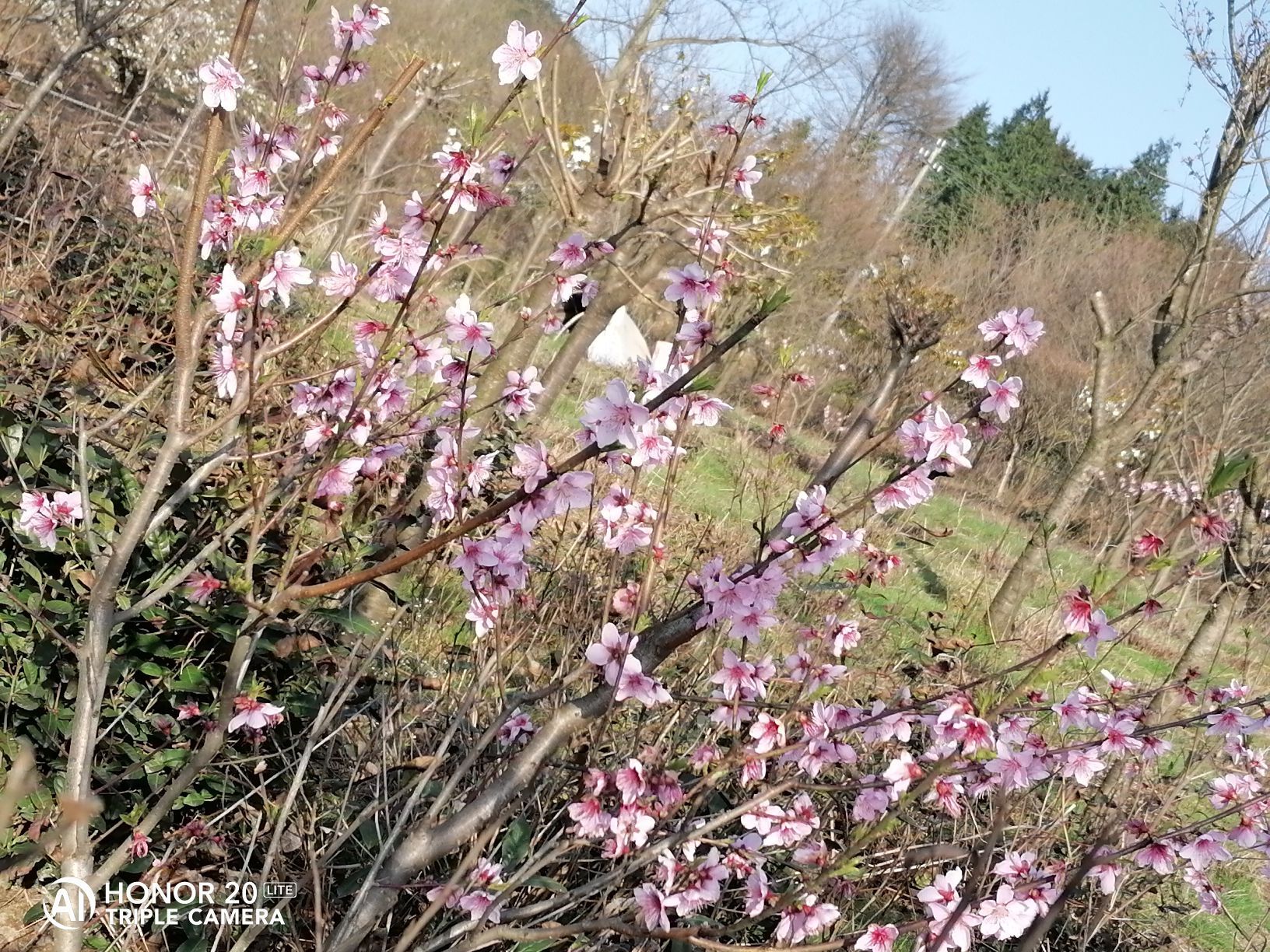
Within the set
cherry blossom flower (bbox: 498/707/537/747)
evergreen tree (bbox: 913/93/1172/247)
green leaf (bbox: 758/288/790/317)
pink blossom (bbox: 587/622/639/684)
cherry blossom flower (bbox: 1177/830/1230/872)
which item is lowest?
cherry blossom flower (bbox: 498/707/537/747)

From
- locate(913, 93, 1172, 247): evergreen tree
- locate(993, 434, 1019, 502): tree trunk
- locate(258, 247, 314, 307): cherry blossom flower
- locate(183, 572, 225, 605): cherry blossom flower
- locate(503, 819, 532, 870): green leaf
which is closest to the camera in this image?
locate(258, 247, 314, 307): cherry blossom flower

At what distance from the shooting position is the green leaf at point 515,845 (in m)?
2.05

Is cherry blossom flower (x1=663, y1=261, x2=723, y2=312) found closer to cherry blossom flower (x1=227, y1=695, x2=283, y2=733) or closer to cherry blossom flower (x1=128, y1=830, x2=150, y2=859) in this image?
cherry blossom flower (x1=227, y1=695, x2=283, y2=733)

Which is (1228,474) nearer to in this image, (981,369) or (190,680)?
(981,369)

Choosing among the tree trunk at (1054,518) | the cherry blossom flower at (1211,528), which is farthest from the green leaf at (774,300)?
the tree trunk at (1054,518)

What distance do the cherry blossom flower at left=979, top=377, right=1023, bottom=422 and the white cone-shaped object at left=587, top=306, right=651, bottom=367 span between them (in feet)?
47.9

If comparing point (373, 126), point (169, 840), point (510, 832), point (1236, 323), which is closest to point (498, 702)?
→ point (510, 832)

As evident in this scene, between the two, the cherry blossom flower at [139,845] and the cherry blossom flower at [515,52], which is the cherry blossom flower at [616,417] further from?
the cherry blossom flower at [139,845]

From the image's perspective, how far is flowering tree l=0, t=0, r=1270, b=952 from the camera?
157 cm

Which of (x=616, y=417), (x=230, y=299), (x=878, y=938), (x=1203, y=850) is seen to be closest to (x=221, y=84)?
(x=230, y=299)

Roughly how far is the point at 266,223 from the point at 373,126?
0.83m

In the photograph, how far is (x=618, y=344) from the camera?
713 inches

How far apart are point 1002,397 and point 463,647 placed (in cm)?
158

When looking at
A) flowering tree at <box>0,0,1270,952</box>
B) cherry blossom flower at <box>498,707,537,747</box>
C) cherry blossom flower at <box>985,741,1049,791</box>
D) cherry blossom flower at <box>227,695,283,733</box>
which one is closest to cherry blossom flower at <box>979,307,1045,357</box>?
flowering tree at <box>0,0,1270,952</box>
